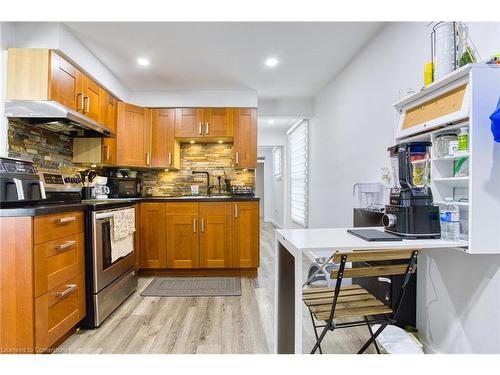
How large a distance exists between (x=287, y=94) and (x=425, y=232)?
3.30m

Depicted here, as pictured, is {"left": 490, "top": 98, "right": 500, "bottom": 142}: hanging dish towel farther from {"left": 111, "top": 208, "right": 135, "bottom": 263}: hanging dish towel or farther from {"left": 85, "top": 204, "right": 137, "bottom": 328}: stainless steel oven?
{"left": 111, "top": 208, "right": 135, "bottom": 263}: hanging dish towel

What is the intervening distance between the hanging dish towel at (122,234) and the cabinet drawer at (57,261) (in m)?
0.35

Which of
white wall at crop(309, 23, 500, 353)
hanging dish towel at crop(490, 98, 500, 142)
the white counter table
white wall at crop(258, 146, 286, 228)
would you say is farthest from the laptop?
white wall at crop(258, 146, 286, 228)

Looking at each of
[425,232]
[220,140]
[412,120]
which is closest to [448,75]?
[412,120]

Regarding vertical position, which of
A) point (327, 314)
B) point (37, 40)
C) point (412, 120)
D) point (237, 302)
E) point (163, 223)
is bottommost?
point (237, 302)

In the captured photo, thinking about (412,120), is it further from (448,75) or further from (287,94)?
(287,94)

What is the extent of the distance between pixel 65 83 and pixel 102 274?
5.66 feet

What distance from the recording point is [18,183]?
174cm

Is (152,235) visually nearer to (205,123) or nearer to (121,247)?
(121,247)

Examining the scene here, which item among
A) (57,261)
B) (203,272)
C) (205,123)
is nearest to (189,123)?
(205,123)

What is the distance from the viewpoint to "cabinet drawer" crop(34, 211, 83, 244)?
1.59m

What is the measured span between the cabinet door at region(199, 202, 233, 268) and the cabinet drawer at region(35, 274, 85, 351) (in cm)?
143

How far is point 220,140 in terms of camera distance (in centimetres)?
379

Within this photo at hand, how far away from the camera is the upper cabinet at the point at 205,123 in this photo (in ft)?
11.8
